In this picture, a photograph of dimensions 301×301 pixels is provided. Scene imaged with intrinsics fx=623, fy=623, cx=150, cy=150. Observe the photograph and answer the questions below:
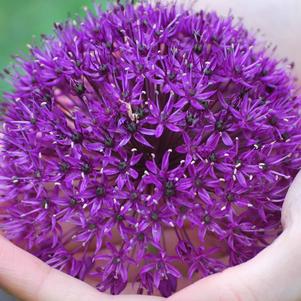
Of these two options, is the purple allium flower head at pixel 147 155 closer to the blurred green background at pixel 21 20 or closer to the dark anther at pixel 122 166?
the dark anther at pixel 122 166

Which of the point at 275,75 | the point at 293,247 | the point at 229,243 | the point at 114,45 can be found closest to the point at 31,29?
the point at 114,45

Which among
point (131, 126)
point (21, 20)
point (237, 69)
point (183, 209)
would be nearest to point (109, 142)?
point (131, 126)

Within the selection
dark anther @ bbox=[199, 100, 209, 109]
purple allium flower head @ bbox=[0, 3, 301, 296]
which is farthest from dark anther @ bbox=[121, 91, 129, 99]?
dark anther @ bbox=[199, 100, 209, 109]

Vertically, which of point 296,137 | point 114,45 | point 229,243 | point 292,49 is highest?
point 114,45

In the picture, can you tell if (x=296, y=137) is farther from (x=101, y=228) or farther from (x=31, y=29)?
(x=31, y=29)

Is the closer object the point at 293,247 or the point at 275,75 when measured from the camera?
the point at 293,247

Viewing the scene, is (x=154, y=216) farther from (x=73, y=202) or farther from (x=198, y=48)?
(x=198, y=48)

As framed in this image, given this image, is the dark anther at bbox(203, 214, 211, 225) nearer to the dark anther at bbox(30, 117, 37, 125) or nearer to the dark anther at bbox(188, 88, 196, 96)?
the dark anther at bbox(188, 88, 196, 96)

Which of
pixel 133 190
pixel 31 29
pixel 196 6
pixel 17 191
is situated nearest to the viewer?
pixel 133 190
